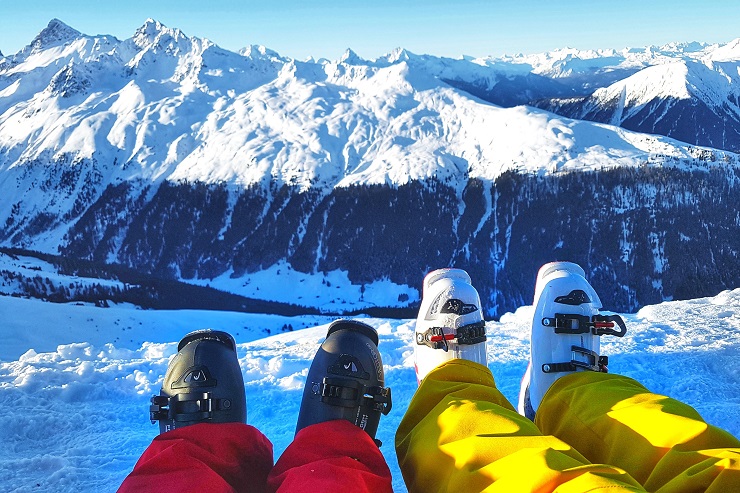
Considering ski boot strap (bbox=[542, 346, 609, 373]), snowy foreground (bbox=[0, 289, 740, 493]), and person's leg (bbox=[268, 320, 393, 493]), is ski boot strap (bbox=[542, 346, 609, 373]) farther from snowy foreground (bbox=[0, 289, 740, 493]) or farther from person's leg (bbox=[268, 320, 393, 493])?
person's leg (bbox=[268, 320, 393, 493])

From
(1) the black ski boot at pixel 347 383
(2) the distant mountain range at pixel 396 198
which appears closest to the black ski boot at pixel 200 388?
(1) the black ski boot at pixel 347 383

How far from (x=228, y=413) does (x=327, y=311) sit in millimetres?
110781

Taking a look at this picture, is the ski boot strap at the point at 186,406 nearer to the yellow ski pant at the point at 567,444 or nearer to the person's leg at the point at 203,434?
the person's leg at the point at 203,434

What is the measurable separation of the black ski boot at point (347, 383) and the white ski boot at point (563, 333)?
1.60 m

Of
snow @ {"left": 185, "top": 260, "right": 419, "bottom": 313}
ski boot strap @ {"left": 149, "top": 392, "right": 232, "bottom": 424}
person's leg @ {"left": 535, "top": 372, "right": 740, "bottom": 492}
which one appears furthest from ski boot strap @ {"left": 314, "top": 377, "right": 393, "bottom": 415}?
snow @ {"left": 185, "top": 260, "right": 419, "bottom": 313}

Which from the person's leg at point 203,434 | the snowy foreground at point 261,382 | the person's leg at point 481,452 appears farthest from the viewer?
the snowy foreground at point 261,382

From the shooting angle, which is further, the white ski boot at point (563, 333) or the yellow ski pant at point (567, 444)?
the white ski boot at point (563, 333)

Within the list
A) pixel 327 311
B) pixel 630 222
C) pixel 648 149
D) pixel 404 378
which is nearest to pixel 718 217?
pixel 630 222

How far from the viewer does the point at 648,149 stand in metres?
132

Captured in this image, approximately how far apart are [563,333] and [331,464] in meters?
3.26

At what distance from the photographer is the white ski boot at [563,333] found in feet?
15.0

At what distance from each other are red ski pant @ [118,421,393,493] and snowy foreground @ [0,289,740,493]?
4.82ft

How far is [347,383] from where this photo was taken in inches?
144

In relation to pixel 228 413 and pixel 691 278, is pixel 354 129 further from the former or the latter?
pixel 228 413
